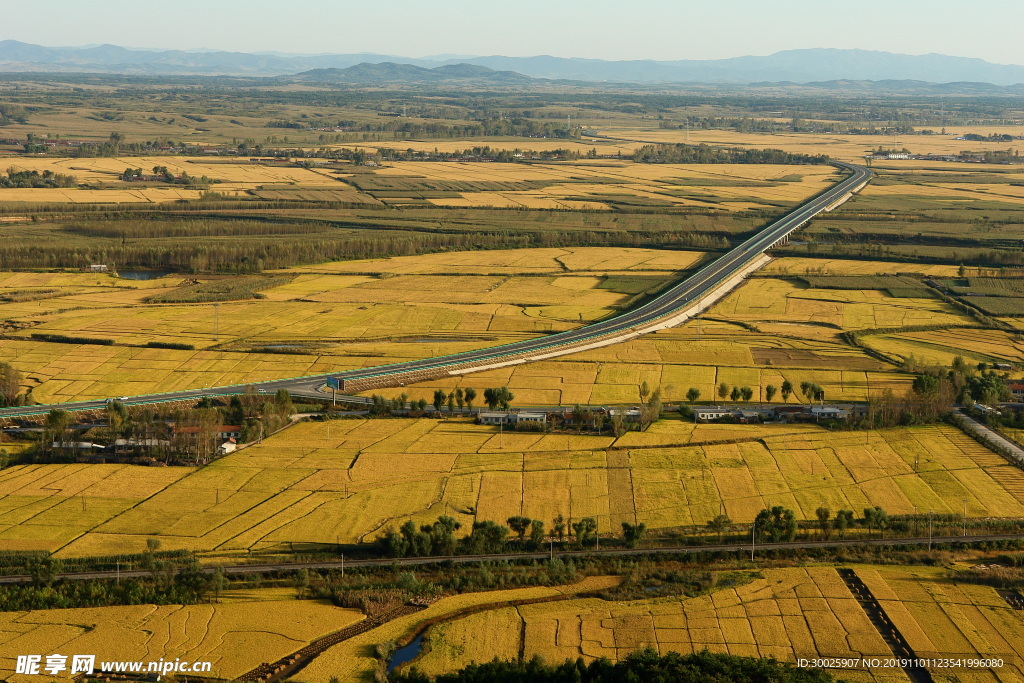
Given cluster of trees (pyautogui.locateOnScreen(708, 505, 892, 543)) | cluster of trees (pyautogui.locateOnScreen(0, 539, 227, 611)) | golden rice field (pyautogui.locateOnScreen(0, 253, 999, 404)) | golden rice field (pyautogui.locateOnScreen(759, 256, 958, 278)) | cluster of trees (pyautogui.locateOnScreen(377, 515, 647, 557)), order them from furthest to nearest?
golden rice field (pyautogui.locateOnScreen(759, 256, 958, 278)) → golden rice field (pyautogui.locateOnScreen(0, 253, 999, 404)) → cluster of trees (pyautogui.locateOnScreen(708, 505, 892, 543)) → cluster of trees (pyautogui.locateOnScreen(377, 515, 647, 557)) → cluster of trees (pyautogui.locateOnScreen(0, 539, 227, 611))

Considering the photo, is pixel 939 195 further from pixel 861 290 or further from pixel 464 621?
pixel 464 621

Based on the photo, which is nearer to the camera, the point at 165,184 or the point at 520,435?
the point at 520,435

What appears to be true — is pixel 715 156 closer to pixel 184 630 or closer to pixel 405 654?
pixel 405 654

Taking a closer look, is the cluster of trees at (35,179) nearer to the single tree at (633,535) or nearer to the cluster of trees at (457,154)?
the cluster of trees at (457,154)

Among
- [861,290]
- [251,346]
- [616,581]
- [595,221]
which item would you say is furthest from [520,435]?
[595,221]

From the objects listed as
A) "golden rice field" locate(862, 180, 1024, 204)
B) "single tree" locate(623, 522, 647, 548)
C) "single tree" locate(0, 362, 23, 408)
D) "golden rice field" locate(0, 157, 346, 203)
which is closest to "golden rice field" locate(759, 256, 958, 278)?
"golden rice field" locate(862, 180, 1024, 204)

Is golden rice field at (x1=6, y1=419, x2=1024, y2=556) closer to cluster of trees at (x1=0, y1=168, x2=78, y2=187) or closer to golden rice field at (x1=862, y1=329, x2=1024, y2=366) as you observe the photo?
golden rice field at (x1=862, y1=329, x2=1024, y2=366)
